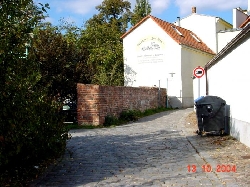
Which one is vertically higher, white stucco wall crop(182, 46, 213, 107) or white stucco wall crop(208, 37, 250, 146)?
white stucco wall crop(182, 46, 213, 107)

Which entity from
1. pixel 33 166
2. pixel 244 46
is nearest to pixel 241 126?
pixel 244 46

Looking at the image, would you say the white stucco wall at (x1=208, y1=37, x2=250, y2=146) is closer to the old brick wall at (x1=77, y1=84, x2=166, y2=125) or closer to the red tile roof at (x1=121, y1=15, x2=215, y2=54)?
the old brick wall at (x1=77, y1=84, x2=166, y2=125)

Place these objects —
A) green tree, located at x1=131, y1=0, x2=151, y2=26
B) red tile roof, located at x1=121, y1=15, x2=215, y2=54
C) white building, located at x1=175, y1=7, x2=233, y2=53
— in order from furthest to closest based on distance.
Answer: green tree, located at x1=131, y1=0, x2=151, y2=26
white building, located at x1=175, y1=7, x2=233, y2=53
red tile roof, located at x1=121, y1=15, x2=215, y2=54

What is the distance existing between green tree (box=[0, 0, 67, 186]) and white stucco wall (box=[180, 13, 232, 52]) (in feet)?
108

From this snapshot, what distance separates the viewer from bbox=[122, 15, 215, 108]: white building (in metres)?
32.4

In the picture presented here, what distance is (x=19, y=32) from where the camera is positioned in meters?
6.82

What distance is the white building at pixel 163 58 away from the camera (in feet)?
106

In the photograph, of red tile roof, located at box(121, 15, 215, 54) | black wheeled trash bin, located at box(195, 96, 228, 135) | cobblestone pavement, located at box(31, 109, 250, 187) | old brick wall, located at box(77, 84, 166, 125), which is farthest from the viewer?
red tile roof, located at box(121, 15, 215, 54)

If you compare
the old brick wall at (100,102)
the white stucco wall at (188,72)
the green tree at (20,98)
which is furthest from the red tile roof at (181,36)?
the green tree at (20,98)
